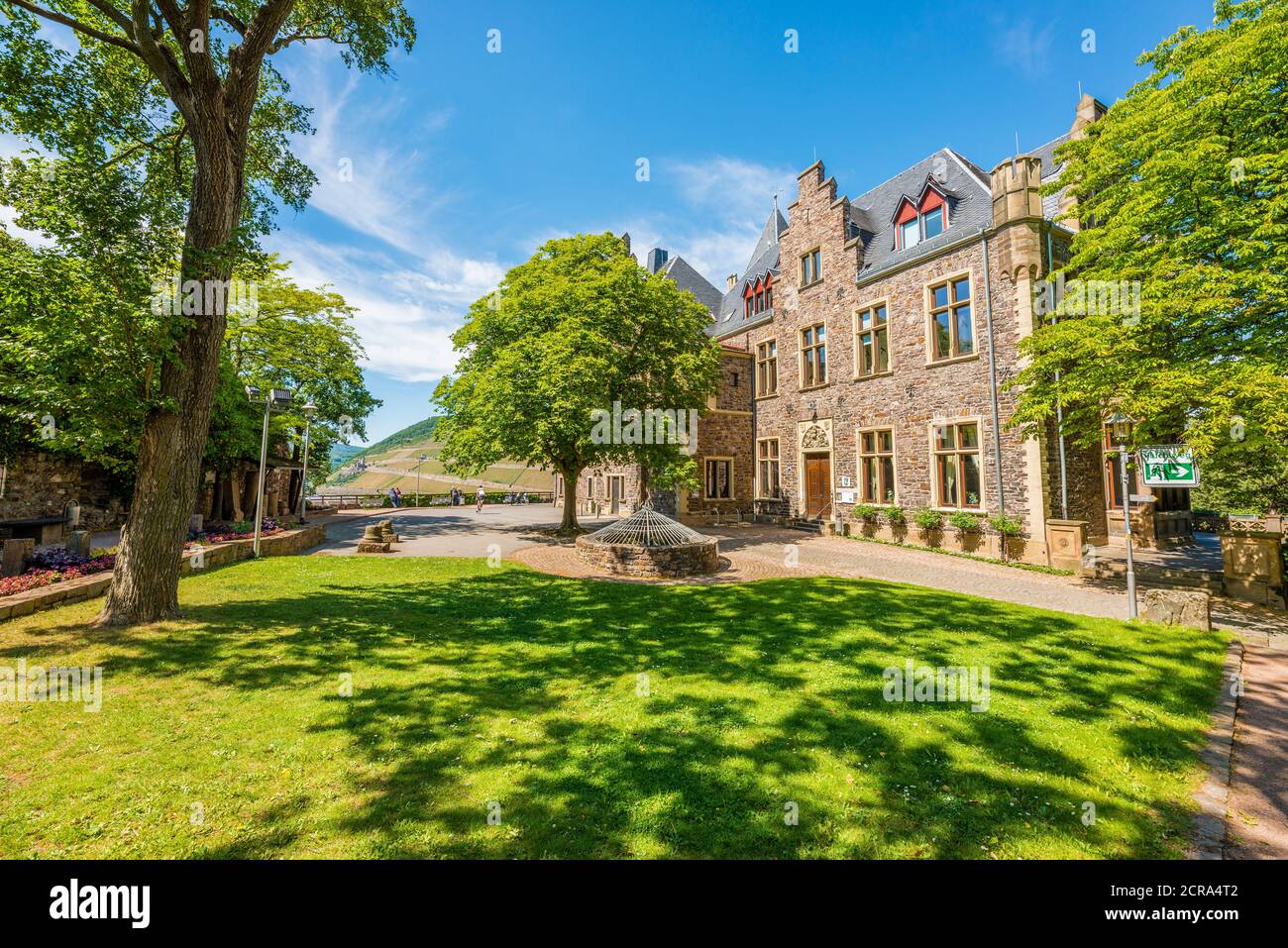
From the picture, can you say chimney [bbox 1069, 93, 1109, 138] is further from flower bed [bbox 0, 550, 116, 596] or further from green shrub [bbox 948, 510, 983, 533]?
flower bed [bbox 0, 550, 116, 596]

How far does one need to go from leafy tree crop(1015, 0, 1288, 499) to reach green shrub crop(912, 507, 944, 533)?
6.06 m

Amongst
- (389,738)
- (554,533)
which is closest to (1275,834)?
(389,738)

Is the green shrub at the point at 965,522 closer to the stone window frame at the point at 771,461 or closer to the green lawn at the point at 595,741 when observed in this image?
the green lawn at the point at 595,741

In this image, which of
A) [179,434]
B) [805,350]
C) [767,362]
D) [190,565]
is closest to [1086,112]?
[805,350]

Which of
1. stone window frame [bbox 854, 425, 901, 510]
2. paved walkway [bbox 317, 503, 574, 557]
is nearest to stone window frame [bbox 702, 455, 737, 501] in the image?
stone window frame [bbox 854, 425, 901, 510]

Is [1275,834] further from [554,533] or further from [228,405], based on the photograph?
[228,405]

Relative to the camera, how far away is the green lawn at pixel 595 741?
317 centimetres

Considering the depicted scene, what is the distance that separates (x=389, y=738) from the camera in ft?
14.2

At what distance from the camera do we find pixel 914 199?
64.3 feet

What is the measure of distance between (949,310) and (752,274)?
13.7m

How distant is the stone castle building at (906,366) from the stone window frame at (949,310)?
0.15 feet

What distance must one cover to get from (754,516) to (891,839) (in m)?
23.7

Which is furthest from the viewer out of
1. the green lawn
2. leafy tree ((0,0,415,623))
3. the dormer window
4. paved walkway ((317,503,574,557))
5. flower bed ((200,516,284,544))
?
the dormer window

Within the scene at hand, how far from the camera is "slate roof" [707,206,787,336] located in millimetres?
28031
